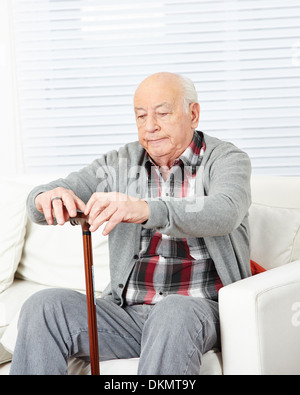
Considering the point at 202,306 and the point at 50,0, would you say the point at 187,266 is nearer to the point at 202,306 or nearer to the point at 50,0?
the point at 202,306

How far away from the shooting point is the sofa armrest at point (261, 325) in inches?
61.3

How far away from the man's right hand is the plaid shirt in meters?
0.29

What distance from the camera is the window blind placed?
3.27 m

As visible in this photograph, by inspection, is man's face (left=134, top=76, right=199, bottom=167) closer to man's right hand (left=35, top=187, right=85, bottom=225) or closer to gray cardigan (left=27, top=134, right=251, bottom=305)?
gray cardigan (left=27, top=134, right=251, bottom=305)

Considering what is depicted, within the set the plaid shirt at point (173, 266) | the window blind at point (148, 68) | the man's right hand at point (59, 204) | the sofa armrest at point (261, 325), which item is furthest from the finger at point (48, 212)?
the window blind at point (148, 68)

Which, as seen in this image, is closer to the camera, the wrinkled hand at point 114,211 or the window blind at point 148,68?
the wrinkled hand at point 114,211

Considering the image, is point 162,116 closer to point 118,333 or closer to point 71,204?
point 71,204

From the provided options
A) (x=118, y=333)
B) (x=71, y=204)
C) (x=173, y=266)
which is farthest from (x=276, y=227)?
(x=71, y=204)

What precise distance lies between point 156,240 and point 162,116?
1.35 feet

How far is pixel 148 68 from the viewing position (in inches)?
132

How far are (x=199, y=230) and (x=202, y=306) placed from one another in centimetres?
22

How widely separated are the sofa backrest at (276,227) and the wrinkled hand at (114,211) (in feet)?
2.63

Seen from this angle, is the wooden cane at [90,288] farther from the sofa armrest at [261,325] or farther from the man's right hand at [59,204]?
the sofa armrest at [261,325]

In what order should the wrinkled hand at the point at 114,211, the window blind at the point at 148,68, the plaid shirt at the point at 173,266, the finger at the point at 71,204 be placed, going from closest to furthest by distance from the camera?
1. the wrinkled hand at the point at 114,211
2. the finger at the point at 71,204
3. the plaid shirt at the point at 173,266
4. the window blind at the point at 148,68
